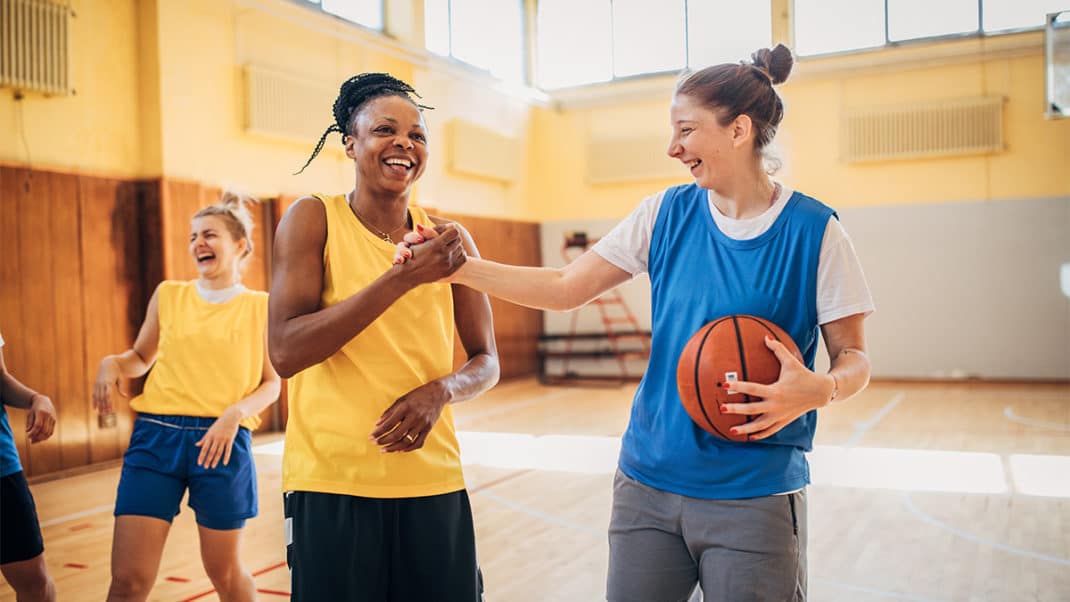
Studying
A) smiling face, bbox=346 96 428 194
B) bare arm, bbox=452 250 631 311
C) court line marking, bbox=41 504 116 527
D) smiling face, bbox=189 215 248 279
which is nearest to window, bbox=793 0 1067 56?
court line marking, bbox=41 504 116 527

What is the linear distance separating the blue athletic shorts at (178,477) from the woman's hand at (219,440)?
0.03 metres

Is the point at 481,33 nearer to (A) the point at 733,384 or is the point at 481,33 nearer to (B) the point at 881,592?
(B) the point at 881,592

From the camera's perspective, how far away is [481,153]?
10.3 meters

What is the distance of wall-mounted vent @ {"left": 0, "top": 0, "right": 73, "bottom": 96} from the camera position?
5.43 m

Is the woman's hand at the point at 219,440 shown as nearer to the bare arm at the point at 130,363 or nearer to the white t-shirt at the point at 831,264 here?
the bare arm at the point at 130,363

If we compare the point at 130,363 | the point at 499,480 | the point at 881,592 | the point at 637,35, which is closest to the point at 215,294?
the point at 130,363

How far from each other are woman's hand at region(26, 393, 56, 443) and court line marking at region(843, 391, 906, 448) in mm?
5260

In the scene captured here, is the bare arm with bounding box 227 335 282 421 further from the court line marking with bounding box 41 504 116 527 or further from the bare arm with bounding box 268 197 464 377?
the court line marking with bounding box 41 504 116 527

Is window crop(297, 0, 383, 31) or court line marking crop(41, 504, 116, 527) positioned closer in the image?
court line marking crop(41, 504, 116, 527)

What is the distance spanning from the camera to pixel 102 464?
5.91 m

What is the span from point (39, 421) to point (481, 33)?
886cm

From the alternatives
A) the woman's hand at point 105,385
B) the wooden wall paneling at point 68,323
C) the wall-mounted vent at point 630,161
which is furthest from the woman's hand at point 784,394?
the wall-mounted vent at point 630,161

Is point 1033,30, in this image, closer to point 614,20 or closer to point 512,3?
point 614,20

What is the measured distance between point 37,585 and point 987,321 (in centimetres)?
966
